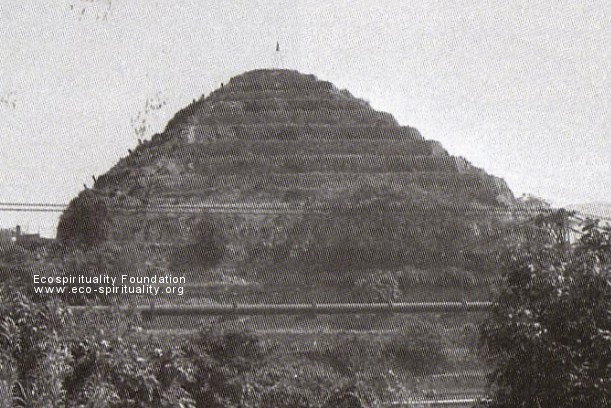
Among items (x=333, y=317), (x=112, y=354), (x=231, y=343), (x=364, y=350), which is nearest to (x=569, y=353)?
(x=112, y=354)

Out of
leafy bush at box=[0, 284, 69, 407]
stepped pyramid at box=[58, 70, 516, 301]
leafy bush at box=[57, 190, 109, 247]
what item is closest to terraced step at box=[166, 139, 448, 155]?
stepped pyramid at box=[58, 70, 516, 301]

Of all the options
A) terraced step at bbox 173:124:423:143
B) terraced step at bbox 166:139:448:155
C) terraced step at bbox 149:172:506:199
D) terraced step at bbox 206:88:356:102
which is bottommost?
terraced step at bbox 149:172:506:199

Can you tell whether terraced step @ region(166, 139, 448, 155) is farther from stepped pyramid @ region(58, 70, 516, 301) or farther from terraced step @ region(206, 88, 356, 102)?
terraced step @ region(206, 88, 356, 102)

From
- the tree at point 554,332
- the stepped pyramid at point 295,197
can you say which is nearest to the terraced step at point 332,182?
the stepped pyramid at point 295,197

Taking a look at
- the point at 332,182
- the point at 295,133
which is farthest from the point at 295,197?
the point at 295,133

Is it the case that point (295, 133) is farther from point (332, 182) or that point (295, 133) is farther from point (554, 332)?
point (554, 332)
